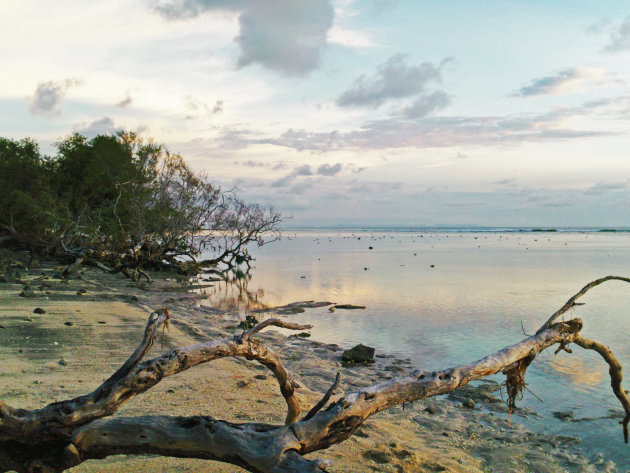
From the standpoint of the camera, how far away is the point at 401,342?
1413 centimetres

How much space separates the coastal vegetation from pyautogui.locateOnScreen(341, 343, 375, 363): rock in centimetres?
1777

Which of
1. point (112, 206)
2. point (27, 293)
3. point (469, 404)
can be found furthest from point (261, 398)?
point (112, 206)

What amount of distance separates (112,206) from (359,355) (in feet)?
82.9

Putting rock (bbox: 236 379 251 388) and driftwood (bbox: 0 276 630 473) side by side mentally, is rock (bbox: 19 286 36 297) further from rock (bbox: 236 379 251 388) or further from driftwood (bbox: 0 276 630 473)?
driftwood (bbox: 0 276 630 473)

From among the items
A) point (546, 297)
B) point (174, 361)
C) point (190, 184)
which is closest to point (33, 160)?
point (190, 184)

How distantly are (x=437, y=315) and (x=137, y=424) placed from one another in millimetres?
15827

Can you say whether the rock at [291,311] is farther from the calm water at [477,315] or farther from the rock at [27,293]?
the rock at [27,293]

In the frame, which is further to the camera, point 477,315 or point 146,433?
point 477,315

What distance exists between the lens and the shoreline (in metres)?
6.06

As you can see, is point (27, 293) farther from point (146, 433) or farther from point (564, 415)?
point (564, 415)

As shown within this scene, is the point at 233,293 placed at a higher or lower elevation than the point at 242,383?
lower

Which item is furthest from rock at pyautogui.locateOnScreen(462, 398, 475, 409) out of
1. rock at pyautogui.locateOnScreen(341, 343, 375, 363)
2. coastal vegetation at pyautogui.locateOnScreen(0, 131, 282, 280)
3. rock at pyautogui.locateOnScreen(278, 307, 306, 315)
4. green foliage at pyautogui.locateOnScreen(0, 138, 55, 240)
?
green foliage at pyautogui.locateOnScreen(0, 138, 55, 240)

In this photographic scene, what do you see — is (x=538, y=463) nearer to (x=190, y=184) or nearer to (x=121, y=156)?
(x=190, y=184)

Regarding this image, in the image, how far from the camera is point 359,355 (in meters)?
11.8
